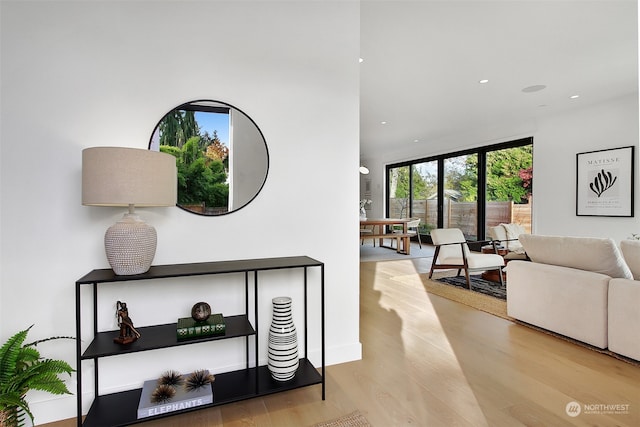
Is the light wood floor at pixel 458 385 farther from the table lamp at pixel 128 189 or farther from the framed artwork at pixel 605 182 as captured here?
the framed artwork at pixel 605 182

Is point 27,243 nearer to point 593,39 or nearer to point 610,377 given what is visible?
point 610,377

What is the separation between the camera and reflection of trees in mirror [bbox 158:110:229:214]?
1.98 meters

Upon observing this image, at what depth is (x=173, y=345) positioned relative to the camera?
5.45ft

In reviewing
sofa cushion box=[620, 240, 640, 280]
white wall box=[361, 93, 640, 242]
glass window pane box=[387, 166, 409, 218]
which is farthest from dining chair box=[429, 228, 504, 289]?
glass window pane box=[387, 166, 409, 218]

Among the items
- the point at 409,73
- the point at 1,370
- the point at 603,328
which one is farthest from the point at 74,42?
the point at 603,328

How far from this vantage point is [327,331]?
7.68ft

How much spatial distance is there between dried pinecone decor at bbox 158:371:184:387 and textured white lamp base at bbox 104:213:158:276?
2.04ft

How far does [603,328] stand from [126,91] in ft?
11.1

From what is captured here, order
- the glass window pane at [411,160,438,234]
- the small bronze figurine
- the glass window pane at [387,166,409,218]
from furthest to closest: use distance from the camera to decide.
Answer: the glass window pane at [387,166,409,218], the glass window pane at [411,160,438,234], the small bronze figurine

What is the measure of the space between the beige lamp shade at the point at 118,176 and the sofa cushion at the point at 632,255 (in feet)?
9.85

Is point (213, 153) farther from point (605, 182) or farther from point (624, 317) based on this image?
point (605, 182)

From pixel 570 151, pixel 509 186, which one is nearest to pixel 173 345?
pixel 570 151

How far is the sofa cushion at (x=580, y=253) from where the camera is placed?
8.13 feet

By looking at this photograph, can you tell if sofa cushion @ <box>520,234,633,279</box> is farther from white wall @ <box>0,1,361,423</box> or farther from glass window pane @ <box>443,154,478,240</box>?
glass window pane @ <box>443,154,478,240</box>
